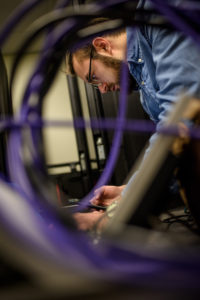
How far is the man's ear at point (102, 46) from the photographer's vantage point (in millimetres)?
827

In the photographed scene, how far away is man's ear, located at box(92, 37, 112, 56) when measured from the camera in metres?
0.83

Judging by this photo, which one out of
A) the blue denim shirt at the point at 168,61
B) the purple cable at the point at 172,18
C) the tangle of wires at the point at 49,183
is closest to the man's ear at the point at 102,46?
the blue denim shirt at the point at 168,61

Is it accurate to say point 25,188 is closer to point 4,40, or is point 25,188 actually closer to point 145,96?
point 4,40

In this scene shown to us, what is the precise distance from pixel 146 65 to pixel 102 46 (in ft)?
0.62

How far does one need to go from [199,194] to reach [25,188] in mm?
251

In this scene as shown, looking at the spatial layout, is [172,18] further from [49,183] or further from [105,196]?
[105,196]

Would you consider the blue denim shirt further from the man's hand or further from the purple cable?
the man's hand

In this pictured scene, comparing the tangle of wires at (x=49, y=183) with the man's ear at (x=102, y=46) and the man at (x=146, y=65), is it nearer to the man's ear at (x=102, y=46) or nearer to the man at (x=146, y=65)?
the man at (x=146, y=65)

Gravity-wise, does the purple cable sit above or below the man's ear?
below

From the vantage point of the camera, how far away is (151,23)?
43cm

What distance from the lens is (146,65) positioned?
0.75 meters

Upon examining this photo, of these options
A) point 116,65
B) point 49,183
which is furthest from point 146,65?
point 49,183

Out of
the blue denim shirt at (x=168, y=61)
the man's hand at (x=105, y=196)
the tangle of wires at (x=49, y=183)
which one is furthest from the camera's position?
the man's hand at (x=105, y=196)

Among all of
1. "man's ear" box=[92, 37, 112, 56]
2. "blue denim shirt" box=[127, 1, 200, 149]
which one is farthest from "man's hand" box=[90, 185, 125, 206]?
"man's ear" box=[92, 37, 112, 56]
